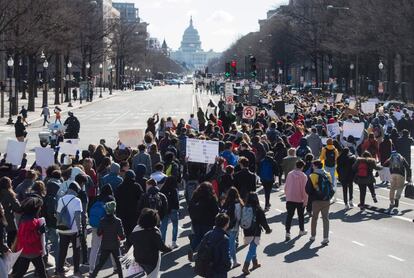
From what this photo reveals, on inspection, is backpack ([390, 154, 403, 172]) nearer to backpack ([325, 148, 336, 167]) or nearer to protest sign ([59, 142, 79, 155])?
backpack ([325, 148, 336, 167])

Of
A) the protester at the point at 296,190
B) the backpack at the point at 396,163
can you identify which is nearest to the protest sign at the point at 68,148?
the protester at the point at 296,190

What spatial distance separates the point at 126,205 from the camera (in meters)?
14.2

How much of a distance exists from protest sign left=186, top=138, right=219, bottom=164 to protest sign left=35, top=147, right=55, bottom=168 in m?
2.94

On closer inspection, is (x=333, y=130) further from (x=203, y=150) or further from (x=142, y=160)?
(x=142, y=160)

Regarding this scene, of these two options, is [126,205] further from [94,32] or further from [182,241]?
[94,32]

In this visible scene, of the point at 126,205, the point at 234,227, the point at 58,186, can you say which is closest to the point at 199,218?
the point at 234,227

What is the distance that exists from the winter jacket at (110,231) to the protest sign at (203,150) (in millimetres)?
5533

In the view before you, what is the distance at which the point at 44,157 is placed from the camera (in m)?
17.8

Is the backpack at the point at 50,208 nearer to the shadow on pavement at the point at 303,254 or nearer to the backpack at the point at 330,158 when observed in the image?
the shadow on pavement at the point at 303,254

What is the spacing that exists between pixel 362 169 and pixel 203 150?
14.6 ft

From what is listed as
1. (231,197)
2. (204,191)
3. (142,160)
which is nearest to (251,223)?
(231,197)

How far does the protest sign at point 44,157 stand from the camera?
1769 centimetres

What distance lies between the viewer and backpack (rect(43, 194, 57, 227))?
44.2 feet

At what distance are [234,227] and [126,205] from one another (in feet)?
6.54
